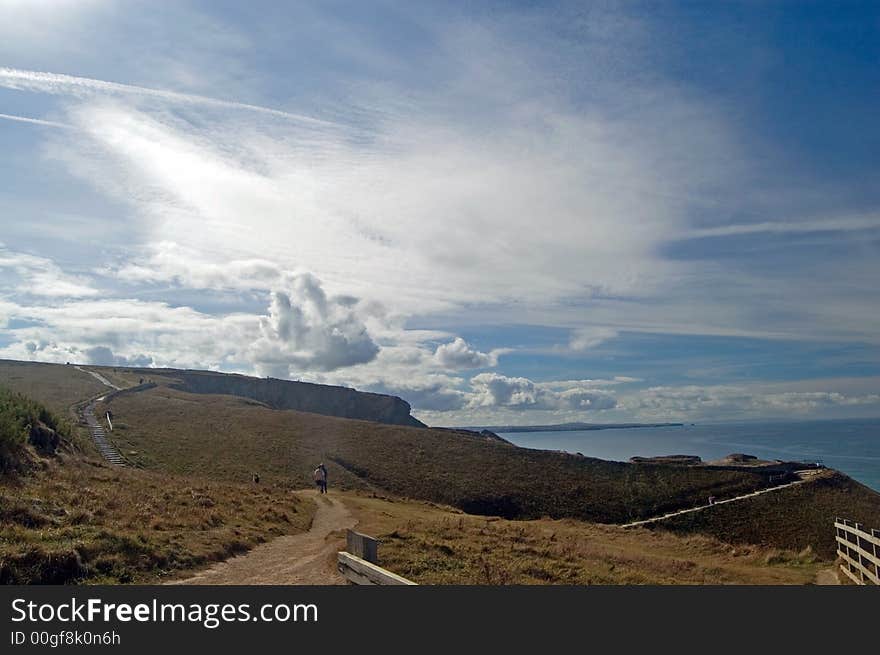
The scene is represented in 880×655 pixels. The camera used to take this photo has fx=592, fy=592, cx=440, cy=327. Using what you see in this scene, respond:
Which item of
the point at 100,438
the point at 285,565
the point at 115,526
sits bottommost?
the point at 285,565

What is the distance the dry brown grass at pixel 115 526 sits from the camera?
11312 millimetres

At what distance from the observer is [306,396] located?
166 meters

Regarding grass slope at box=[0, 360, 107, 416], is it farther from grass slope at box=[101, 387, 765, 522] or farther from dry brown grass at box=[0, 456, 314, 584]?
dry brown grass at box=[0, 456, 314, 584]

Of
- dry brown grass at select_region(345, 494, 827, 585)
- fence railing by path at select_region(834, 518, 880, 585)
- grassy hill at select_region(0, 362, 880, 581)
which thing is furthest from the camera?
fence railing by path at select_region(834, 518, 880, 585)

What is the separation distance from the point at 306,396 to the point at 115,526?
154 m

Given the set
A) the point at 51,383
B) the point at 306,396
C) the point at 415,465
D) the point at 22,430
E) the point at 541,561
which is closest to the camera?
the point at 541,561

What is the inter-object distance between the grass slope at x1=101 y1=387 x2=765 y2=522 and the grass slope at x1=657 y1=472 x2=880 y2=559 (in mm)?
3862

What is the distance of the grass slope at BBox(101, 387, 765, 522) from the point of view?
157ft

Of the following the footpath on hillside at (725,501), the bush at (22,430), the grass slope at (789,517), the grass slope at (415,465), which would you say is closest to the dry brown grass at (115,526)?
the bush at (22,430)

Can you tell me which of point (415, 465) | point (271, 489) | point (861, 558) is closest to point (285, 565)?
point (861, 558)

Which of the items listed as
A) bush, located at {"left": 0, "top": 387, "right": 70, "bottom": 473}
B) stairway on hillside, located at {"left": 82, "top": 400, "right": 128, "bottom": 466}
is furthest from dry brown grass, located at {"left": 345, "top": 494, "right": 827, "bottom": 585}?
stairway on hillside, located at {"left": 82, "top": 400, "right": 128, "bottom": 466}

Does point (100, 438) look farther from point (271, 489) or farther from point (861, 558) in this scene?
Answer: point (861, 558)
